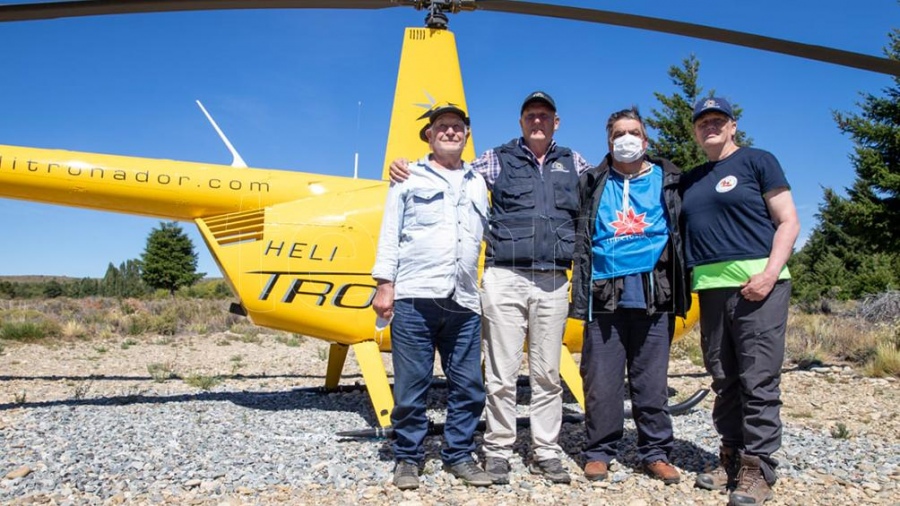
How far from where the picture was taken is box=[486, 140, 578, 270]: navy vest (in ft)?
12.2

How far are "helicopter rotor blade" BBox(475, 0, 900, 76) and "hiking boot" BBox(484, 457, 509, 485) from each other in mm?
3530

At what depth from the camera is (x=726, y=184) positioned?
3574 millimetres

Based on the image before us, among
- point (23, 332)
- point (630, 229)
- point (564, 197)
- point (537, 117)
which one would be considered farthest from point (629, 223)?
point (23, 332)

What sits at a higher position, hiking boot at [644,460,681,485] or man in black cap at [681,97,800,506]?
man in black cap at [681,97,800,506]

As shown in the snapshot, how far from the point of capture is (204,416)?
5598 millimetres

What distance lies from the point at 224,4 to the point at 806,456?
5424 mm

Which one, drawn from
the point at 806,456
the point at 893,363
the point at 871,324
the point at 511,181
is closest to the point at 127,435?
the point at 511,181

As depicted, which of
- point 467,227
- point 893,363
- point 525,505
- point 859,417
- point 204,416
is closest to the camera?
point 525,505

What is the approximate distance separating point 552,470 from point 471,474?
0.53 metres

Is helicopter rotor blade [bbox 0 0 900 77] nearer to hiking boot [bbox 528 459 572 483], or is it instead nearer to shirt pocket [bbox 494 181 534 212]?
shirt pocket [bbox 494 181 534 212]

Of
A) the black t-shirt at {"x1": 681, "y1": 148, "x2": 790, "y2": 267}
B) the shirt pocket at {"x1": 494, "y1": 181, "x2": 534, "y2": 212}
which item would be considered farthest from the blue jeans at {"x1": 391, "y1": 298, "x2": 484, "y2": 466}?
the black t-shirt at {"x1": 681, "y1": 148, "x2": 790, "y2": 267}

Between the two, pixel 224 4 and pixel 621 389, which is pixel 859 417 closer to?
pixel 621 389

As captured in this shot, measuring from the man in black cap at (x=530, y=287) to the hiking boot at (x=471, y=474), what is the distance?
75mm

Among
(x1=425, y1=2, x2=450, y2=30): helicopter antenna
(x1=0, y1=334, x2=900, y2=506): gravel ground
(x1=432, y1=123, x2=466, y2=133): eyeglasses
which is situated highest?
(x1=425, y1=2, x2=450, y2=30): helicopter antenna
